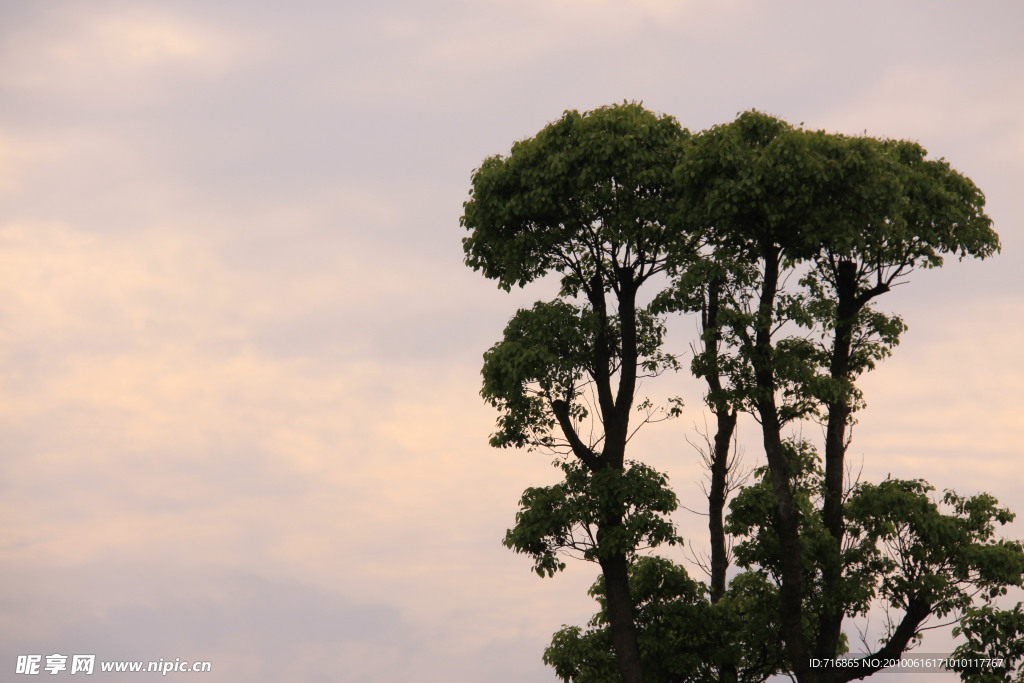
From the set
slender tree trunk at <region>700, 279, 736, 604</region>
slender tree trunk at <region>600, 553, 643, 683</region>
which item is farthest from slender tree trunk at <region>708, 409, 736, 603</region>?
slender tree trunk at <region>600, 553, 643, 683</region>

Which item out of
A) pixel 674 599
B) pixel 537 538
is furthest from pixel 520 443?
pixel 674 599

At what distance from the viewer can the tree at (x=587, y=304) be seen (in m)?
26.2

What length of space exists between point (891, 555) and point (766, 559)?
118 inches

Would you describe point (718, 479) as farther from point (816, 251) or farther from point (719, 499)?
point (816, 251)

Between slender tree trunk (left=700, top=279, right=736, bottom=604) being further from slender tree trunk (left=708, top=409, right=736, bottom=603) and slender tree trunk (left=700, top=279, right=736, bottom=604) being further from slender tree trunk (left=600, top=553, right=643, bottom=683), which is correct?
slender tree trunk (left=600, top=553, right=643, bottom=683)

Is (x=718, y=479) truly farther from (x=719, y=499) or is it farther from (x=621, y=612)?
(x=621, y=612)

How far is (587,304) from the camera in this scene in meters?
28.0

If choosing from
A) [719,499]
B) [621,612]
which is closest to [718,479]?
[719,499]

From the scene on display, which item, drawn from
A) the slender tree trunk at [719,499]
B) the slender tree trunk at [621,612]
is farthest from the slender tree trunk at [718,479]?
the slender tree trunk at [621,612]

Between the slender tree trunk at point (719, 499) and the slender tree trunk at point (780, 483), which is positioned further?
the slender tree trunk at point (719, 499)

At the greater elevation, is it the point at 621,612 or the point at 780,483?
the point at 780,483

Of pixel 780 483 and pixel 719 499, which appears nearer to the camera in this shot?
pixel 780 483

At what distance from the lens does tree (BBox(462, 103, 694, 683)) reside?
86.1 ft

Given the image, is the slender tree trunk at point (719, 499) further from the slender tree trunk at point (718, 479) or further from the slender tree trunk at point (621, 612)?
the slender tree trunk at point (621, 612)
